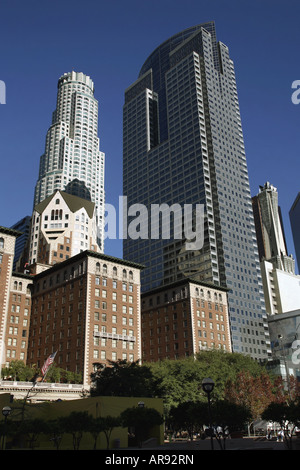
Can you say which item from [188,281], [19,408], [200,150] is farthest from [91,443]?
[200,150]

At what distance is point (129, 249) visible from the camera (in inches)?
7677

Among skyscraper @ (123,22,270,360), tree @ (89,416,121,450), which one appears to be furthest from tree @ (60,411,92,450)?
skyscraper @ (123,22,270,360)

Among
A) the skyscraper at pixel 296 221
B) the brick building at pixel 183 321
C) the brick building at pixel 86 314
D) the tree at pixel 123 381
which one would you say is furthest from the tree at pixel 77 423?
the brick building at pixel 183 321

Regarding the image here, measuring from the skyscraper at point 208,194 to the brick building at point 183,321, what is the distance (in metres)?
27.2

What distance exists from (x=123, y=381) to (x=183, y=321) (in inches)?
1877

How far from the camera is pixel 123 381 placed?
65875mm

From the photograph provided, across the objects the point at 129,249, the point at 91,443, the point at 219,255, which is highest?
the point at 129,249

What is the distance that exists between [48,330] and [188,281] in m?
38.3

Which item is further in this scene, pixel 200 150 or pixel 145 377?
pixel 200 150

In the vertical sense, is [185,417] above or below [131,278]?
below

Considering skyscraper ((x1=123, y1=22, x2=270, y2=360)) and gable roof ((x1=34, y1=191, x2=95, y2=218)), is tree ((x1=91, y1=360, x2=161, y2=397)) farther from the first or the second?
gable roof ((x1=34, y1=191, x2=95, y2=218))

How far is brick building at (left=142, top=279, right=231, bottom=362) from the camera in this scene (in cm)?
10969

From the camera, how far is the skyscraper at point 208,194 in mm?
152125
